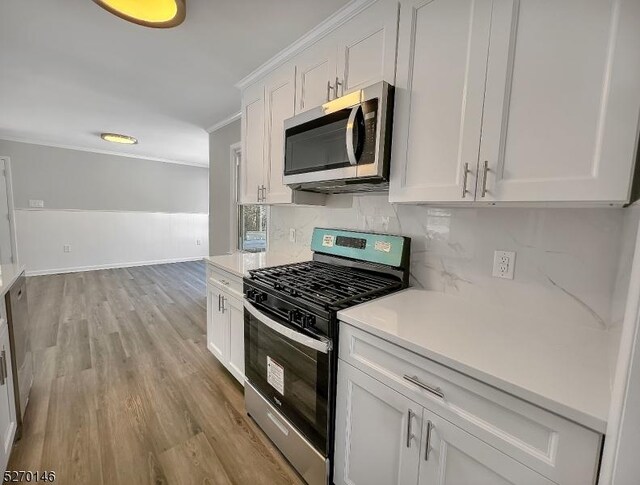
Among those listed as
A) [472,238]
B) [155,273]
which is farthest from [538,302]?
[155,273]

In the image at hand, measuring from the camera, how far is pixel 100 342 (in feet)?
9.08

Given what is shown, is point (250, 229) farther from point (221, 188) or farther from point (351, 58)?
point (351, 58)

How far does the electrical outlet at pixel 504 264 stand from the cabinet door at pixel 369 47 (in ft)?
3.07

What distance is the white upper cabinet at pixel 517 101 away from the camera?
793 millimetres

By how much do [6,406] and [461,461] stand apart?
2.05 meters

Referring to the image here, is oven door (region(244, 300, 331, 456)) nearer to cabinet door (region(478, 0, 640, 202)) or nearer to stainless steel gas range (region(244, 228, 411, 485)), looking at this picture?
stainless steel gas range (region(244, 228, 411, 485))

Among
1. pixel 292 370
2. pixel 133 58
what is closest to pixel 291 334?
pixel 292 370

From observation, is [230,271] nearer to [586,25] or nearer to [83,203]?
[586,25]

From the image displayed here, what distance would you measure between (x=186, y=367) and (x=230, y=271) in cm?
107

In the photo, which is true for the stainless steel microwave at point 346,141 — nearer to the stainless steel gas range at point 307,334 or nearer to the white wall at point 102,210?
the stainless steel gas range at point 307,334

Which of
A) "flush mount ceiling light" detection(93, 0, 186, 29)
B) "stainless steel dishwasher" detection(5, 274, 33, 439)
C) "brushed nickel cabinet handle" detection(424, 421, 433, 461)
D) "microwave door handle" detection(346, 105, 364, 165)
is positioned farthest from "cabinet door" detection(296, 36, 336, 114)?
"stainless steel dishwasher" detection(5, 274, 33, 439)

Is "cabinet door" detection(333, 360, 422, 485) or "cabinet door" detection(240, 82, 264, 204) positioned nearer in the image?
"cabinet door" detection(333, 360, 422, 485)

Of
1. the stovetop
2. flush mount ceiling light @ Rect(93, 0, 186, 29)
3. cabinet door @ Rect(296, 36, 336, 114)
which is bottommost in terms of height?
the stovetop

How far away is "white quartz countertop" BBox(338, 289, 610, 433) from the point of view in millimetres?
676
